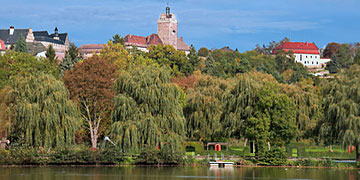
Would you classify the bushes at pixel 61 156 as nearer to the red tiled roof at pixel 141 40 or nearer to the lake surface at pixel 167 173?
the lake surface at pixel 167 173

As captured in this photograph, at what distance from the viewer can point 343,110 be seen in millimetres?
42375

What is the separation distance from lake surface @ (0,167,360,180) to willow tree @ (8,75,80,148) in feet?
7.99

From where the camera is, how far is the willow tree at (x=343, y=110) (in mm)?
41438

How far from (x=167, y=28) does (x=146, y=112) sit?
122282 mm

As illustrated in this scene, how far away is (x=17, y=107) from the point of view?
42.7m

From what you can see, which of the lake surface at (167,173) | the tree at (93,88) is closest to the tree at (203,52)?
the tree at (93,88)

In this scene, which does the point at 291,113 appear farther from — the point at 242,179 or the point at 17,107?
the point at 17,107

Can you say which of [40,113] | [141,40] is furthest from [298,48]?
[40,113]

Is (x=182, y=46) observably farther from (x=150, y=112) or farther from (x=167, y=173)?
(x=167, y=173)

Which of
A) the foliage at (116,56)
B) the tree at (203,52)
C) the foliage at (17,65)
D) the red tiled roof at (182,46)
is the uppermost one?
the red tiled roof at (182,46)

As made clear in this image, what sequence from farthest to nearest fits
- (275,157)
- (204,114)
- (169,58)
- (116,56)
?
(169,58), (116,56), (204,114), (275,157)

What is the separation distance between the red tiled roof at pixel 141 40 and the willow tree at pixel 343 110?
4875 inches

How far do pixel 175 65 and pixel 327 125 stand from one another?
5606cm

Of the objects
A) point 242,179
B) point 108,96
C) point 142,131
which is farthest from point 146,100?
point 242,179
